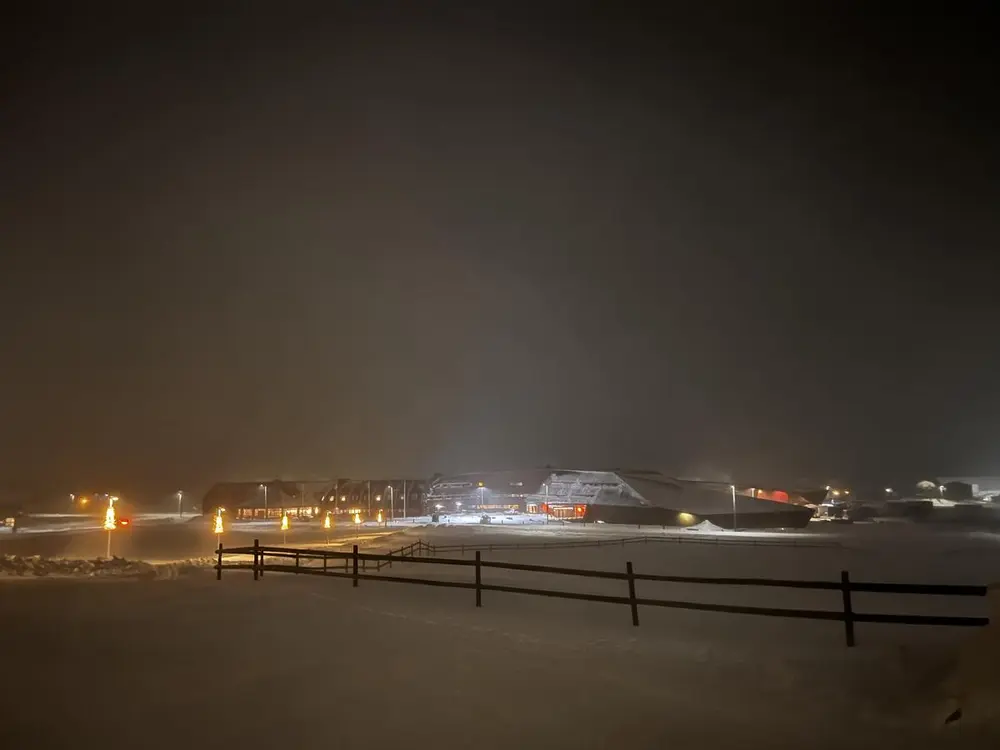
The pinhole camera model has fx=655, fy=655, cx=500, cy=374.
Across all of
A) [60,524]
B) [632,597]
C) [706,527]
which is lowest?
[706,527]

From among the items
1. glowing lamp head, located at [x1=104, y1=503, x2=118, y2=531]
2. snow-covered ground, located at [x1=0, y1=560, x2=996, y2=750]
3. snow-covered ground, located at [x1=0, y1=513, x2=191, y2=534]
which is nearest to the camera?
snow-covered ground, located at [x1=0, y1=560, x2=996, y2=750]

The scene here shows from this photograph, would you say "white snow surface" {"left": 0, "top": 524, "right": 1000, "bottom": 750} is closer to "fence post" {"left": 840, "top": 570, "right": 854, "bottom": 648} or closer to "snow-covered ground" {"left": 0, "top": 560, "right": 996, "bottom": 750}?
"snow-covered ground" {"left": 0, "top": 560, "right": 996, "bottom": 750}

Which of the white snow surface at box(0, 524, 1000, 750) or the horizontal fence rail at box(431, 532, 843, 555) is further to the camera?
the horizontal fence rail at box(431, 532, 843, 555)

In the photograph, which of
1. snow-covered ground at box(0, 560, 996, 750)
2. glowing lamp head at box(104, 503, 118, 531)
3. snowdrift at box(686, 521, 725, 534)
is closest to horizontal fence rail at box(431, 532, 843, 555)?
snowdrift at box(686, 521, 725, 534)

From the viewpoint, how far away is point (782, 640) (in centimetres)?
1270

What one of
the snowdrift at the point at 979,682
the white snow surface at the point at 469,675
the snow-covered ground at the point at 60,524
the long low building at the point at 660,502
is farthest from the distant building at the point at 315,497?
the snowdrift at the point at 979,682

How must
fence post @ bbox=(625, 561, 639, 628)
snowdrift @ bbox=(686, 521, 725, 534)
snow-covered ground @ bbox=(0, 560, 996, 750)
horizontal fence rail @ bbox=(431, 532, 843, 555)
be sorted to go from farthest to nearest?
snowdrift @ bbox=(686, 521, 725, 534)
horizontal fence rail @ bbox=(431, 532, 843, 555)
fence post @ bbox=(625, 561, 639, 628)
snow-covered ground @ bbox=(0, 560, 996, 750)

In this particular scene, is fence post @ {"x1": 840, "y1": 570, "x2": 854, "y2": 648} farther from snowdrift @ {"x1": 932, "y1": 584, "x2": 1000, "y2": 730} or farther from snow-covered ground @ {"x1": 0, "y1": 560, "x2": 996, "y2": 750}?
snowdrift @ {"x1": 932, "y1": 584, "x2": 1000, "y2": 730}

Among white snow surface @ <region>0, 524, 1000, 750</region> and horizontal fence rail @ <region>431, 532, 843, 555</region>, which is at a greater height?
white snow surface @ <region>0, 524, 1000, 750</region>

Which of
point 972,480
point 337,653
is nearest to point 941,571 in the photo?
point 337,653

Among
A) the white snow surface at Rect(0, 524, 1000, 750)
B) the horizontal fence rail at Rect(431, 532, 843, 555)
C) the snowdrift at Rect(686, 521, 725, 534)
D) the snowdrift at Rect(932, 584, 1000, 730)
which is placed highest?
the snowdrift at Rect(932, 584, 1000, 730)

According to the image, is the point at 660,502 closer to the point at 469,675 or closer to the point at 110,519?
the point at 110,519

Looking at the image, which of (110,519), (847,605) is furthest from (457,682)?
(110,519)

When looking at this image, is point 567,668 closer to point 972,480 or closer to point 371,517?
point 371,517
